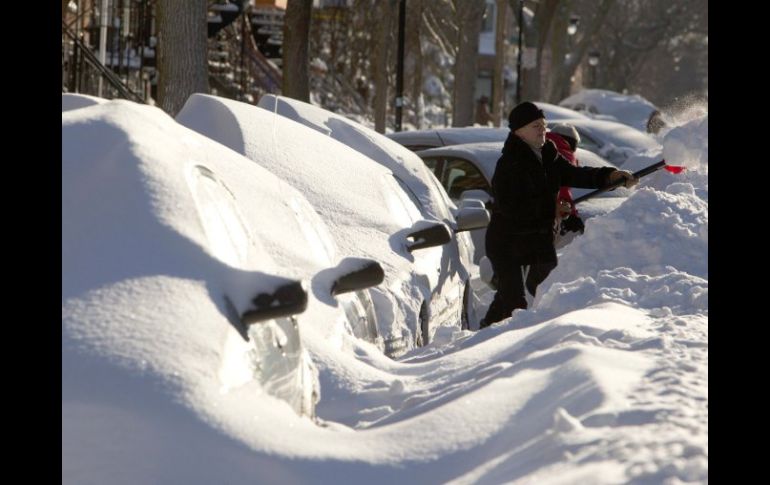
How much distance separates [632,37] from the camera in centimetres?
8056

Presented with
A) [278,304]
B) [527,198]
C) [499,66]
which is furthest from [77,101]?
[499,66]

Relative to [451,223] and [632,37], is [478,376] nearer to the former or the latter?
[451,223]

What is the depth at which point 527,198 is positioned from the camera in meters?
9.54

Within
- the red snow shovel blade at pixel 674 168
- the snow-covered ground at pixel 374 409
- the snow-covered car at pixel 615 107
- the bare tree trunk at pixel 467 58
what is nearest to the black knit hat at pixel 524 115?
the red snow shovel blade at pixel 674 168

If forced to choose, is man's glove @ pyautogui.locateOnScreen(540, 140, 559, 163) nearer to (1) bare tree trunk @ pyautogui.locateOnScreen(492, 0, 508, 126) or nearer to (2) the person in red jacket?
(2) the person in red jacket

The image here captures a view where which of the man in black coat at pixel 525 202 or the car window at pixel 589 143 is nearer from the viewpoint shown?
the man in black coat at pixel 525 202

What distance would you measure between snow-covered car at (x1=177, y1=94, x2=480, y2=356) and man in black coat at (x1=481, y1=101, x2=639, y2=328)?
1520 millimetres

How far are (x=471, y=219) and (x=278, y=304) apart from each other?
4.87 m

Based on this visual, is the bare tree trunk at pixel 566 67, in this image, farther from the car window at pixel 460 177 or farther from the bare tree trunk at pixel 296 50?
the car window at pixel 460 177

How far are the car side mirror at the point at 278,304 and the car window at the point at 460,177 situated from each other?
987cm

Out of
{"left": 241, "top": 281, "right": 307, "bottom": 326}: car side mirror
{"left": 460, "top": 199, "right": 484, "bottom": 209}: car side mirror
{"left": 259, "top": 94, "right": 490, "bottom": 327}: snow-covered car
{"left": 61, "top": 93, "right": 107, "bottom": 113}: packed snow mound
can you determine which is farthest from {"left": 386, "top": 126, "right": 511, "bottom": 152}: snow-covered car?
→ {"left": 241, "top": 281, "right": 307, "bottom": 326}: car side mirror

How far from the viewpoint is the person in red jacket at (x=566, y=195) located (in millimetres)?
10430

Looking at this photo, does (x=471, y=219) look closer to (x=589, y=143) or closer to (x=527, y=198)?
(x=527, y=198)

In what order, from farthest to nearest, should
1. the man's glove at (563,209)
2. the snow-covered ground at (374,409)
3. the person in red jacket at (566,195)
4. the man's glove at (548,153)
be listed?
the person in red jacket at (566,195) → the man's glove at (563,209) → the man's glove at (548,153) → the snow-covered ground at (374,409)
